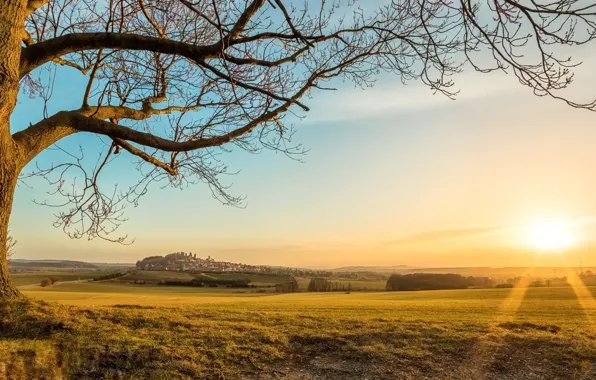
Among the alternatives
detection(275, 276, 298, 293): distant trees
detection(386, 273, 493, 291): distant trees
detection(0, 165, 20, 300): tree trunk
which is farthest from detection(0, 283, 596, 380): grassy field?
detection(275, 276, 298, 293): distant trees

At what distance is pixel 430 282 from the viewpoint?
5850 centimetres

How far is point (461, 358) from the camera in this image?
5.52 m

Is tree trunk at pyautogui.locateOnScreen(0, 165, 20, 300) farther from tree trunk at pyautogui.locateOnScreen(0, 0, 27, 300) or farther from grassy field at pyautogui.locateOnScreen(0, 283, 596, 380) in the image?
grassy field at pyautogui.locateOnScreen(0, 283, 596, 380)

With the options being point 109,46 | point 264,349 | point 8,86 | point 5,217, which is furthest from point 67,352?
point 109,46

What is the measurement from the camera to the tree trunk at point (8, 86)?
526 cm

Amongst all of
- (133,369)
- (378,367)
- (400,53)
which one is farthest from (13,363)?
(400,53)

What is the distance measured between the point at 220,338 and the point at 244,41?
4.42 metres

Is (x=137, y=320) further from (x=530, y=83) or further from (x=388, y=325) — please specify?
(x=530, y=83)

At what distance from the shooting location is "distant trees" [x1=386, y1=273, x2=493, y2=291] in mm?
56656

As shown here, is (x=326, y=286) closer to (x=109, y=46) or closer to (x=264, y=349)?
(x=264, y=349)

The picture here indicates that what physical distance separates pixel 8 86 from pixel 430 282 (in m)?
59.0

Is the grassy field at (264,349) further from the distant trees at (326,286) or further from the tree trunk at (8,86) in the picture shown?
the distant trees at (326,286)

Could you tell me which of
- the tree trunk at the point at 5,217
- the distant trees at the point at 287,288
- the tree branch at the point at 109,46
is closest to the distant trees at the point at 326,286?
the distant trees at the point at 287,288

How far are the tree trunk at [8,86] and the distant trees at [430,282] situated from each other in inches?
2112
